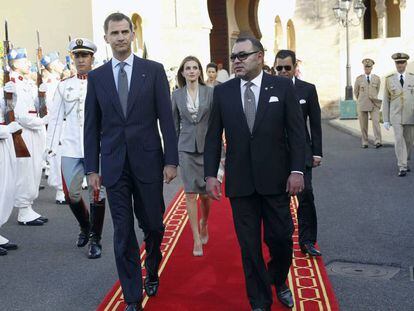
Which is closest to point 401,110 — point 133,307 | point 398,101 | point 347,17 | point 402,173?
point 398,101

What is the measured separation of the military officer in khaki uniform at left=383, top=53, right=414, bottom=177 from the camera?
10469 millimetres

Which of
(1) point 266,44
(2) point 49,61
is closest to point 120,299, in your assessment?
(2) point 49,61

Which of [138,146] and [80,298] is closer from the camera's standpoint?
[138,146]

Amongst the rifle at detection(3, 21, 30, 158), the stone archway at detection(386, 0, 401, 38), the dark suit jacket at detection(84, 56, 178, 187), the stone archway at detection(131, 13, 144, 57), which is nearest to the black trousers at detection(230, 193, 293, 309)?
the dark suit jacket at detection(84, 56, 178, 187)

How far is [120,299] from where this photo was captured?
4.90 metres

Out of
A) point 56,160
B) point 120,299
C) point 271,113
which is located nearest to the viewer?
point 271,113

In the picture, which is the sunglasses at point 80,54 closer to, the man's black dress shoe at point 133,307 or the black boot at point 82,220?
the black boot at point 82,220

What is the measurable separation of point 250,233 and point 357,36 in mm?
20787

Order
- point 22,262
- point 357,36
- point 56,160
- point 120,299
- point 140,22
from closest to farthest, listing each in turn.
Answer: point 120,299 < point 22,262 < point 56,160 < point 140,22 < point 357,36

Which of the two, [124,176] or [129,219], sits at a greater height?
[124,176]

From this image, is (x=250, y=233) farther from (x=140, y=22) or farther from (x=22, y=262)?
(x=140, y=22)

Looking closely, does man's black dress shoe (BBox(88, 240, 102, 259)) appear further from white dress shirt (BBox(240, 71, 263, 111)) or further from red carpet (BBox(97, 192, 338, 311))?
white dress shirt (BBox(240, 71, 263, 111))

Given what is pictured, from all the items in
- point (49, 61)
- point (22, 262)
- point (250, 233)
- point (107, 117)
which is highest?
point (49, 61)

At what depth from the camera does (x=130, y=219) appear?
4.57m
